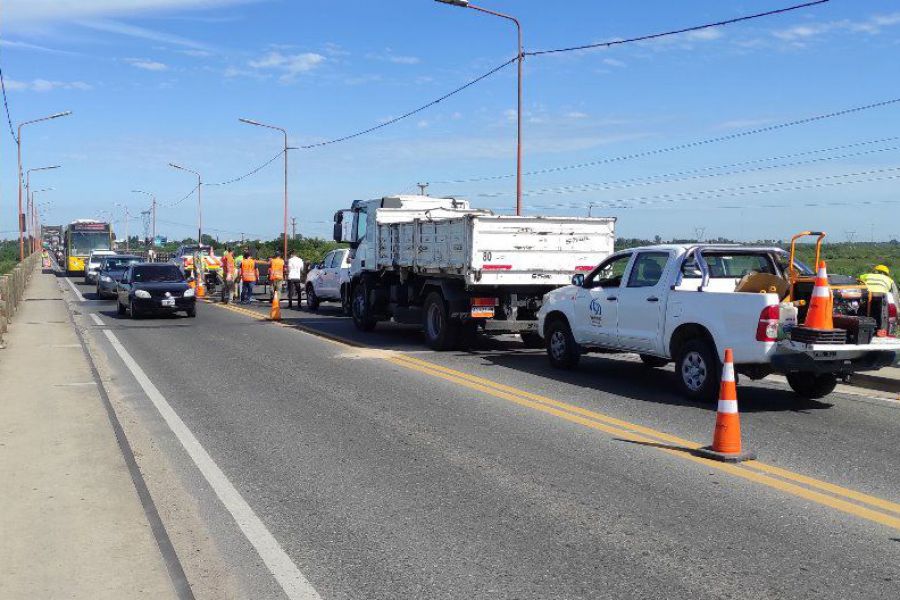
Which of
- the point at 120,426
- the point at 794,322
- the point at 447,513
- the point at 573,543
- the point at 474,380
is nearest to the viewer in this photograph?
the point at 573,543

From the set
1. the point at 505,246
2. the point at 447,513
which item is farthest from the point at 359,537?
the point at 505,246

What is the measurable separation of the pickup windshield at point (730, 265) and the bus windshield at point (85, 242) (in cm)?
4991

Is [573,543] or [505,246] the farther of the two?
[505,246]

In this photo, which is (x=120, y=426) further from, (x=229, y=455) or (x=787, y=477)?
(x=787, y=477)

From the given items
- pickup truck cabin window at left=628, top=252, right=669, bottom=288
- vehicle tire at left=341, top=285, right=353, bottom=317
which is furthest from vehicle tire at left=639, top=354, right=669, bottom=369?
vehicle tire at left=341, top=285, right=353, bottom=317

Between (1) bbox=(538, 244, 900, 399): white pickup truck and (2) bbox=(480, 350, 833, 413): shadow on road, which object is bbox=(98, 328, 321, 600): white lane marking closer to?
(2) bbox=(480, 350, 833, 413): shadow on road

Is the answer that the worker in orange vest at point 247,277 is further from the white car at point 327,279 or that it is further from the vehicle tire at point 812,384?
the vehicle tire at point 812,384

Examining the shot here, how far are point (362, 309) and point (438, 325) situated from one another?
3807 mm

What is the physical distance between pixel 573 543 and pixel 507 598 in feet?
3.08

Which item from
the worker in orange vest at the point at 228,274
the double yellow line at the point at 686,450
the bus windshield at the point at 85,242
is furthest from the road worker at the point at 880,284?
the bus windshield at the point at 85,242

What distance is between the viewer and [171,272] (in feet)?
83.0

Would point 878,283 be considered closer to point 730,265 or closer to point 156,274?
point 730,265

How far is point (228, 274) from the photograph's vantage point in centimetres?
3002

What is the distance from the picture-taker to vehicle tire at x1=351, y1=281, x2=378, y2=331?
19.6m
